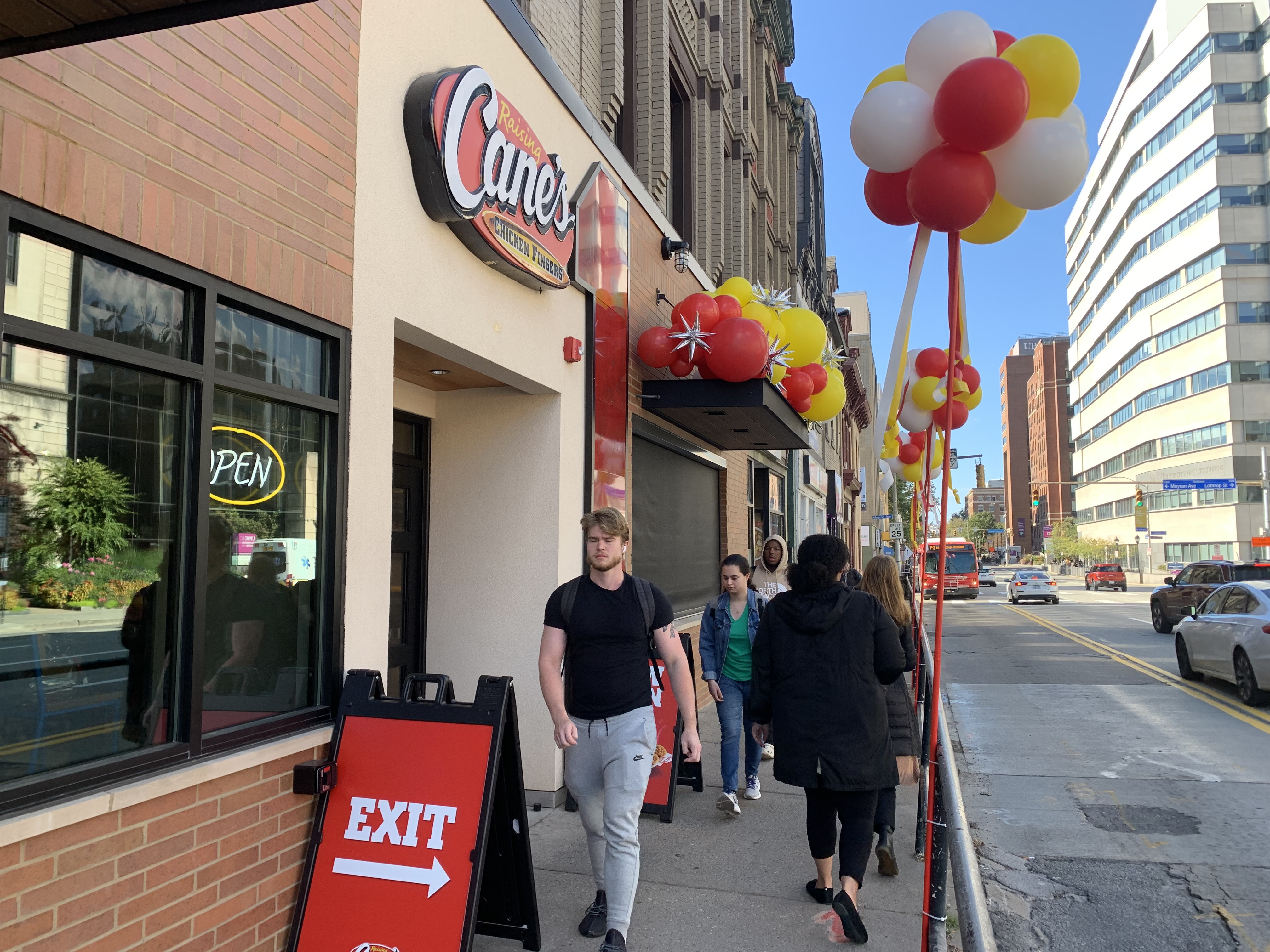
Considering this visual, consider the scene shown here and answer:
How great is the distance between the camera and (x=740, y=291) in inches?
344

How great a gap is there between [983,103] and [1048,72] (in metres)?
0.48

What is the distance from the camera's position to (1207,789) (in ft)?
22.8

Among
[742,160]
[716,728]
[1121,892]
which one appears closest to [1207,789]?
[1121,892]

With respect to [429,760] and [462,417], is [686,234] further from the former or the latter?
[429,760]

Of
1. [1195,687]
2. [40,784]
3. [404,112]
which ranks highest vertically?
[404,112]

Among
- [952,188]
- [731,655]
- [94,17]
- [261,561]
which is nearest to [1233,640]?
[731,655]

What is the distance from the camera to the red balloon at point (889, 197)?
395cm

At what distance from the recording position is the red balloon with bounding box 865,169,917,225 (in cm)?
395

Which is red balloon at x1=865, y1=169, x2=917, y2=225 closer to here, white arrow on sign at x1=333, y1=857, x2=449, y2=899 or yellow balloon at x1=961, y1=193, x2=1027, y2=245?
yellow balloon at x1=961, y1=193, x2=1027, y2=245

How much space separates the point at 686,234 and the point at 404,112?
7297 mm

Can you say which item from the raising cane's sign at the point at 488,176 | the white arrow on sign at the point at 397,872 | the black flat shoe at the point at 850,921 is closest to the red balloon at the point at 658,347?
the raising cane's sign at the point at 488,176

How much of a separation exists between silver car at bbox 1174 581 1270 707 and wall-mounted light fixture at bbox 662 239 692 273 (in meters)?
7.93

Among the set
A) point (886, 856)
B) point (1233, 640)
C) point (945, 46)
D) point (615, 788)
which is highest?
point (945, 46)

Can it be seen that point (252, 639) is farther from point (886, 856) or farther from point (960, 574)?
point (960, 574)
